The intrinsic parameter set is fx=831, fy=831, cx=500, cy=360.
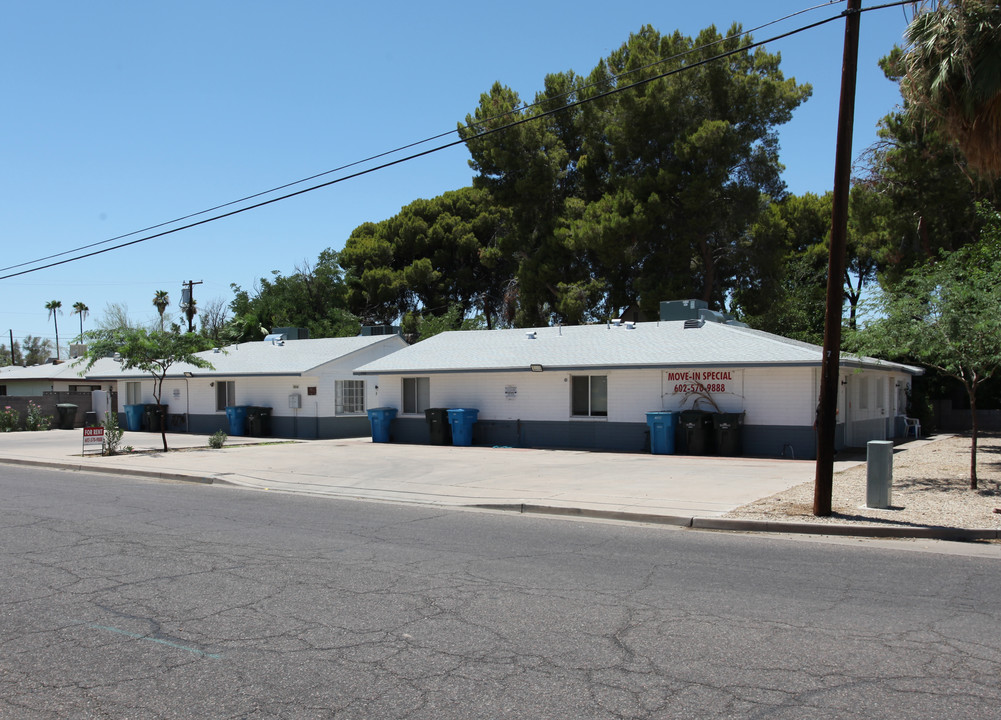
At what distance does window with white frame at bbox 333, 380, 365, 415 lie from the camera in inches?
1214

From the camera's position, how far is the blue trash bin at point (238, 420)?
31438 millimetres

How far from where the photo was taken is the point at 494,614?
6.68 metres

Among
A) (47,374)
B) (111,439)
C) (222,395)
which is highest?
(47,374)

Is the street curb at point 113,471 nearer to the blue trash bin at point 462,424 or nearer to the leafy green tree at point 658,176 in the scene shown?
the blue trash bin at point 462,424

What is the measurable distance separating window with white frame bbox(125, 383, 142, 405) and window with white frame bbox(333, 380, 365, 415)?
37.1 feet

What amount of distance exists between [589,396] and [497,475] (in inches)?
294

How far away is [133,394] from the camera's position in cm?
3706

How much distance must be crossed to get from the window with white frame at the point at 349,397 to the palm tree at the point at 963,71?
22048 millimetres

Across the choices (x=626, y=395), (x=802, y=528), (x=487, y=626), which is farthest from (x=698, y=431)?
(x=487, y=626)

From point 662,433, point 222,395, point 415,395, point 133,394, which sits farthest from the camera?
point 133,394

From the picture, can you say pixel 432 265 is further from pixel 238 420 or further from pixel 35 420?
pixel 35 420

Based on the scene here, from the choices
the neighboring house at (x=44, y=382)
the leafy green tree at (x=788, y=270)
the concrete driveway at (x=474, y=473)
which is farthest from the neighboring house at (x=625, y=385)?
the neighboring house at (x=44, y=382)

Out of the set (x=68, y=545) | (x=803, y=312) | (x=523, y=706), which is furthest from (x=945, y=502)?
(x=803, y=312)

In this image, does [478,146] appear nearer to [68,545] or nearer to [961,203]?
[961,203]
